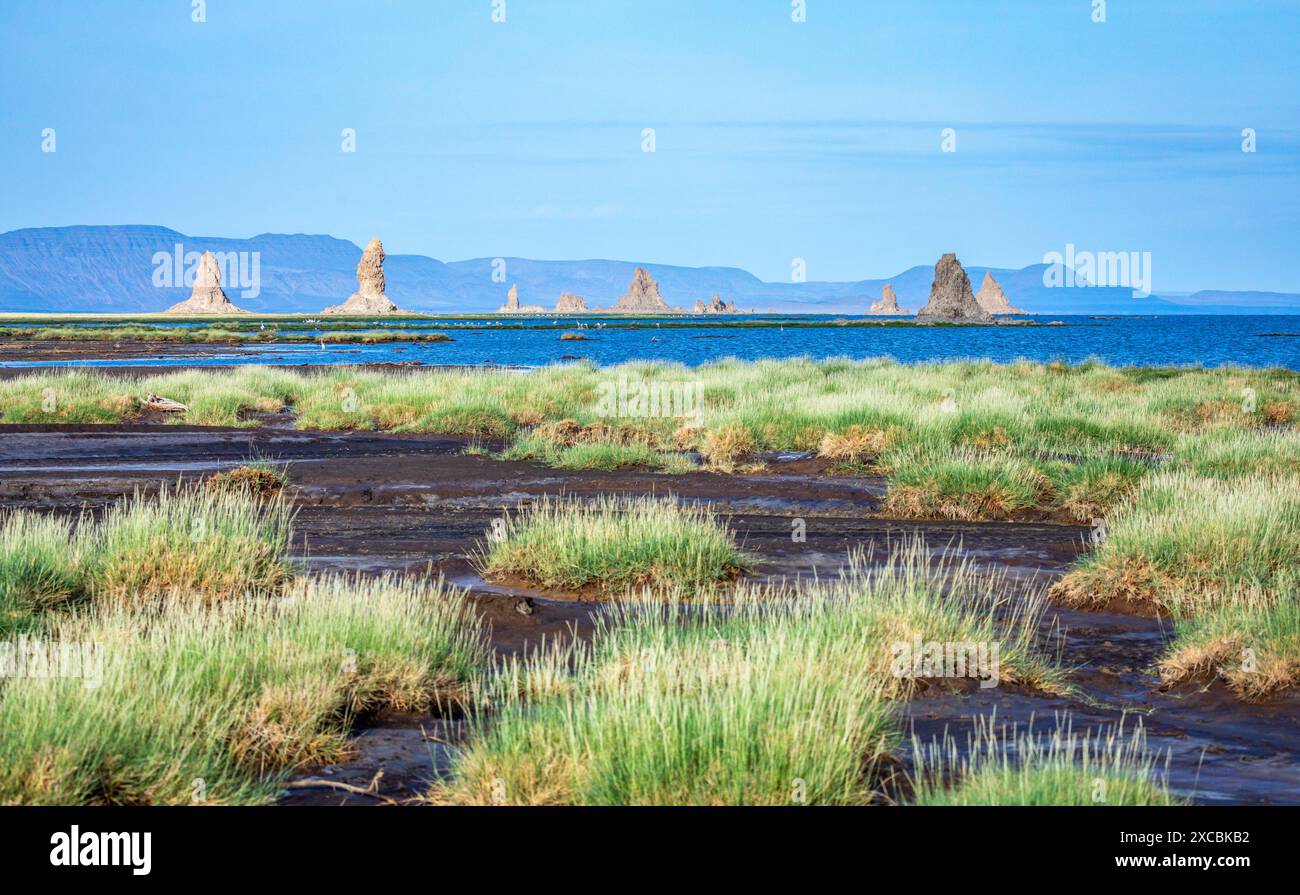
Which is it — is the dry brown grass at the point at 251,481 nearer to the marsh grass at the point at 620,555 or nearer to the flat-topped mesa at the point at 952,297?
the marsh grass at the point at 620,555

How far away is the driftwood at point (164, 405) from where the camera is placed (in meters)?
31.9

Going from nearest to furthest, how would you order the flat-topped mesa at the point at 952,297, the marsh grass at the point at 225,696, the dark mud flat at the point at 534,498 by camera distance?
the marsh grass at the point at 225,696, the dark mud flat at the point at 534,498, the flat-topped mesa at the point at 952,297

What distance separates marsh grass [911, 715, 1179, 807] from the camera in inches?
223

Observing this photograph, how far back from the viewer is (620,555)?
1186 cm

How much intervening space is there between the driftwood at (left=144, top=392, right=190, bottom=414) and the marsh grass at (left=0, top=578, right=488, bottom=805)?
77.9 feet

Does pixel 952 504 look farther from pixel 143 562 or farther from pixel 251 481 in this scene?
pixel 143 562

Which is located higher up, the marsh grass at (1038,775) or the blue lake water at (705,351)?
the blue lake water at (705,351)

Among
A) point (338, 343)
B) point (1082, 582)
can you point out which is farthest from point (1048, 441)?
point (338, 343)

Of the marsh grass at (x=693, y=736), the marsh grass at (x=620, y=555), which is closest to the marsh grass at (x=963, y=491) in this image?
the marsh grass at (x=620, y=555)

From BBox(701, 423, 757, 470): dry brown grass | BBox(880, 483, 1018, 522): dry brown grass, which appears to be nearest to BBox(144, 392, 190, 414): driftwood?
BBox(701, 423, 757, 470): dry brown grass

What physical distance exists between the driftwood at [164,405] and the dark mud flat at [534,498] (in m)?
3.54

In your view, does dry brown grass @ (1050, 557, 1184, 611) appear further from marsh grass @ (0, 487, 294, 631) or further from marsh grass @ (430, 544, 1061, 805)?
marsh grass @ (0, 487, 294, 631)

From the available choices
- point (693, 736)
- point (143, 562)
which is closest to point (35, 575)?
point (143, 562)
